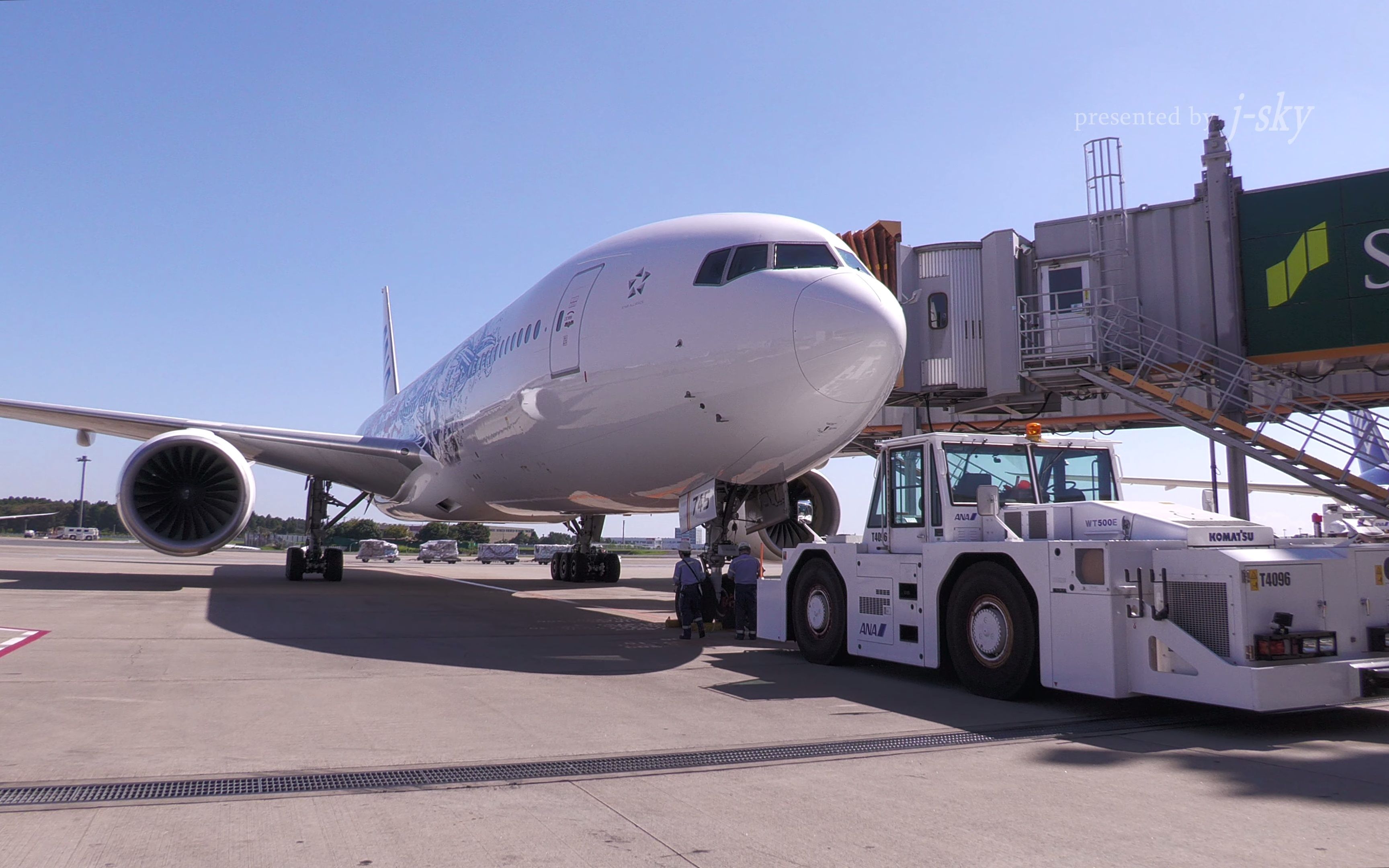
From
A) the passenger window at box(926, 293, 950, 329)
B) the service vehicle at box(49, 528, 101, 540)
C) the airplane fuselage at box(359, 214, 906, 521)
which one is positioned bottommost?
the service vehicle at box(49, 528, 101, 540)

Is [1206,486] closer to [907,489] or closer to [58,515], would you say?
[907,489]

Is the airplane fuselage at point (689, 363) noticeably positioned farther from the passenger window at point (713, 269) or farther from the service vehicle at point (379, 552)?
the service vehicle at point (379, 552)

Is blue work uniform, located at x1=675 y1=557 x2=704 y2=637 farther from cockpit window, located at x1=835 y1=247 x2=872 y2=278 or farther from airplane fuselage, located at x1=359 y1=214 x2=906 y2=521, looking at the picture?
cockpit window, located at x1=835 y1=247 x2=872 y2=278

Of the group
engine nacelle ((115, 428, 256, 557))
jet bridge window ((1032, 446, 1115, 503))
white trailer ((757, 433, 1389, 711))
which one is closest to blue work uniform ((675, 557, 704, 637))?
white trailer ((757, 433, 1389, 711))

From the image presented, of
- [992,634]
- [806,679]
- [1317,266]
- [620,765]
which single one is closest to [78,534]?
[806,679]

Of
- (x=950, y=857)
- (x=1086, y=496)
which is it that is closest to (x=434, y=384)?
(x=1086, y=496)

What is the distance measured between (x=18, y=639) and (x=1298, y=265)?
18090mm

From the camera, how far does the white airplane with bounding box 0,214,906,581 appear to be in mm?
9211

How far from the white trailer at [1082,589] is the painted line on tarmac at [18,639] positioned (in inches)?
289

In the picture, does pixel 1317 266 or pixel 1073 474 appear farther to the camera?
pixel 1317 266

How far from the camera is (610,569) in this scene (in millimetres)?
22984

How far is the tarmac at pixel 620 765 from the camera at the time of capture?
3736mm

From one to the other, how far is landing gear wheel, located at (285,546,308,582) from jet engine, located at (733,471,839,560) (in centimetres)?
1180

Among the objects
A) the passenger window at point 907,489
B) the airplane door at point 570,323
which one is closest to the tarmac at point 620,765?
the passenger window at point 907,489
